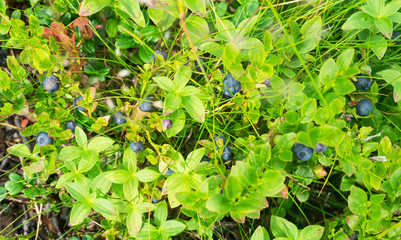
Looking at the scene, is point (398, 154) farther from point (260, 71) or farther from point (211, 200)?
point (211, 200)

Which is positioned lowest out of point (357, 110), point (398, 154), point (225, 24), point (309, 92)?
point (398, 154)

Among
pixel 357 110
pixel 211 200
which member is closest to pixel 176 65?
pixel 211 200

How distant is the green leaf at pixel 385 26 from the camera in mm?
1347

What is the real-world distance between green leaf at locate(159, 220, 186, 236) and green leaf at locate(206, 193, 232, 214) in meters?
0.41

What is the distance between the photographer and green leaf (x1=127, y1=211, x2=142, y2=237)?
54.1 inches

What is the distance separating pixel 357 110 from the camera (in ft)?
4.78

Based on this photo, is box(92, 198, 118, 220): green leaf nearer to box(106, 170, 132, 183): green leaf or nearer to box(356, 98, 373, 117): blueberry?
box(106, 170, 132, 183): green leaf

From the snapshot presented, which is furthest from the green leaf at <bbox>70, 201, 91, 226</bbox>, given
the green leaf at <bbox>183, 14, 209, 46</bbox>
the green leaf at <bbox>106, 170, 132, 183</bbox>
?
the green leaf at <bbox>183, 14, 209, 46</bbox>

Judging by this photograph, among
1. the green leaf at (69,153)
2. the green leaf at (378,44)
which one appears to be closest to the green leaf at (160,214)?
the green leaf at (69,153)

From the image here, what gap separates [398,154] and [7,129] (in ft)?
7.59

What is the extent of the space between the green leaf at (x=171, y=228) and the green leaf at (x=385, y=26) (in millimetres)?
1212

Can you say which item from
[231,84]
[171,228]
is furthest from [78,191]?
[231,84]

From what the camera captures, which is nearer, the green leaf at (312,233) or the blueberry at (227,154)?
the green leaf at (312,233)

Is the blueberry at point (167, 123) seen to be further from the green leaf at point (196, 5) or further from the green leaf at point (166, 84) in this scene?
the green leaf at point (196, 5)
